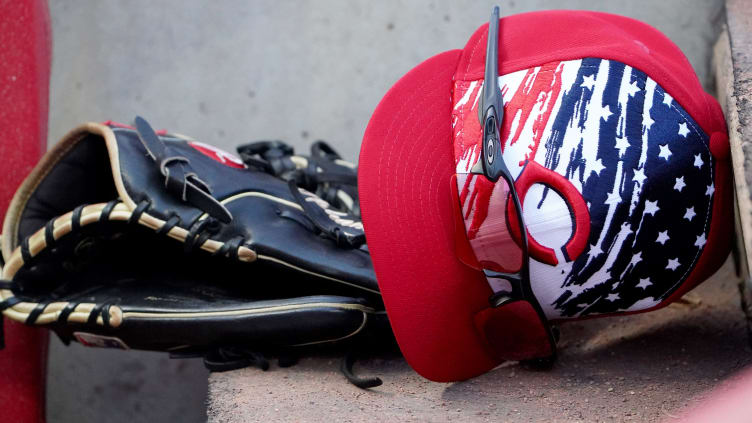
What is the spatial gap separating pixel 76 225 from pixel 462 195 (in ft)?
1.62

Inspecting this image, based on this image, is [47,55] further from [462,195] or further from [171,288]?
[462,195]

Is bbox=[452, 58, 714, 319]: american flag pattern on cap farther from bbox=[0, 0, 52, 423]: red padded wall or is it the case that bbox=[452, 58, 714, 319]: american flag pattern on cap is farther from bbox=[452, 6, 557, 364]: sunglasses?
bbox=[0, 0, 52, 423]: red padded wall

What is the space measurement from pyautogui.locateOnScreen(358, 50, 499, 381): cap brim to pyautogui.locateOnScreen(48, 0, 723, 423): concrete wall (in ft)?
2.15

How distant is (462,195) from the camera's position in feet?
2.30

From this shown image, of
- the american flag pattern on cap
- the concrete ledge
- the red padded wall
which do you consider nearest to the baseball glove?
the red padded wall

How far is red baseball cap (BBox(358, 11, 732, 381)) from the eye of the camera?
64 centimetres

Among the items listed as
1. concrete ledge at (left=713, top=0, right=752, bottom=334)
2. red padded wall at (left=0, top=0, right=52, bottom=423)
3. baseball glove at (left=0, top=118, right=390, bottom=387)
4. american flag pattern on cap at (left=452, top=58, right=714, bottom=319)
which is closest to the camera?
concrete ledge at (left=713, top=0, right=752, bottom=334)

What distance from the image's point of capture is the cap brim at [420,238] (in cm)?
72

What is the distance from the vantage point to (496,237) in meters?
0.68

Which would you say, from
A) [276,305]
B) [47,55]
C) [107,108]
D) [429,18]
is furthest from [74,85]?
[276,305]

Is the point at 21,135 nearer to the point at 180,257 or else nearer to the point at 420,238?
the point at 180,257

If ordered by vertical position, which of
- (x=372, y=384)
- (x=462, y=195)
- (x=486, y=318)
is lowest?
(x=372, y=384)

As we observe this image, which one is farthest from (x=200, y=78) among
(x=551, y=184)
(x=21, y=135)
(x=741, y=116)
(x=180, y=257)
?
(x=741, y=116)

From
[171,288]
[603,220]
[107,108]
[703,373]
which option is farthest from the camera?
[107,108]
